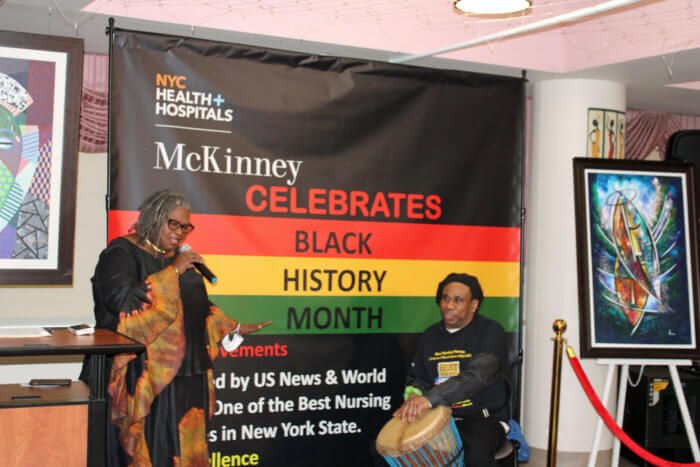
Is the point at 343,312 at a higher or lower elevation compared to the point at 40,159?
lower

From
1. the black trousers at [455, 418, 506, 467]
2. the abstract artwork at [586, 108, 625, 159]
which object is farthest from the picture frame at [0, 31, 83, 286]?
the abstract artwork at [586, 108, 625, 159]

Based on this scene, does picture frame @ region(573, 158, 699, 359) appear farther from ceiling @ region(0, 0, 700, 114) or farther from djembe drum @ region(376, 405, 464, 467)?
djembe drum @ region(376, 405, 464, 467)

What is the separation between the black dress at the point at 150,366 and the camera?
10.2ft

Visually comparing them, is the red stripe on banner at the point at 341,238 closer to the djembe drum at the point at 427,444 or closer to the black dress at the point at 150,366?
the black dress at the point at 150,366

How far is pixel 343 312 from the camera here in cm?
388

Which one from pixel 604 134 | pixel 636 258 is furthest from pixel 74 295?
pixel 604 134

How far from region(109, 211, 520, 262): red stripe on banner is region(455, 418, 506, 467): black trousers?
3.44ft

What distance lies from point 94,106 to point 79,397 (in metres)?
1.59

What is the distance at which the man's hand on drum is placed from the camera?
324 centimetres

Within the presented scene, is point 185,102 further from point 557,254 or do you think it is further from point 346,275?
point 557,254

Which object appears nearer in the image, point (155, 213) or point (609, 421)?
point (155, 213)

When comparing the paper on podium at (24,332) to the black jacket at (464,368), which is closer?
the paper on podium at (24,332)

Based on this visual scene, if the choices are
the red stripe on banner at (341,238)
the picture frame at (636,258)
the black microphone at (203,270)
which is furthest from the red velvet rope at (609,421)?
the black microphone at (203,270)

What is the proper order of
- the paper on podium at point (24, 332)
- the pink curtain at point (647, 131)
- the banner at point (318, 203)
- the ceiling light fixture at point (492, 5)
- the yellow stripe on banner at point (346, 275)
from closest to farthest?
the paper on podium at point (24, 332)
the ceiling light fixture at point (492, 5)
the banner at point (318, 203)
the yellow stripe on banner at point (346, 275)
the pink curtain at point (647, 131)
